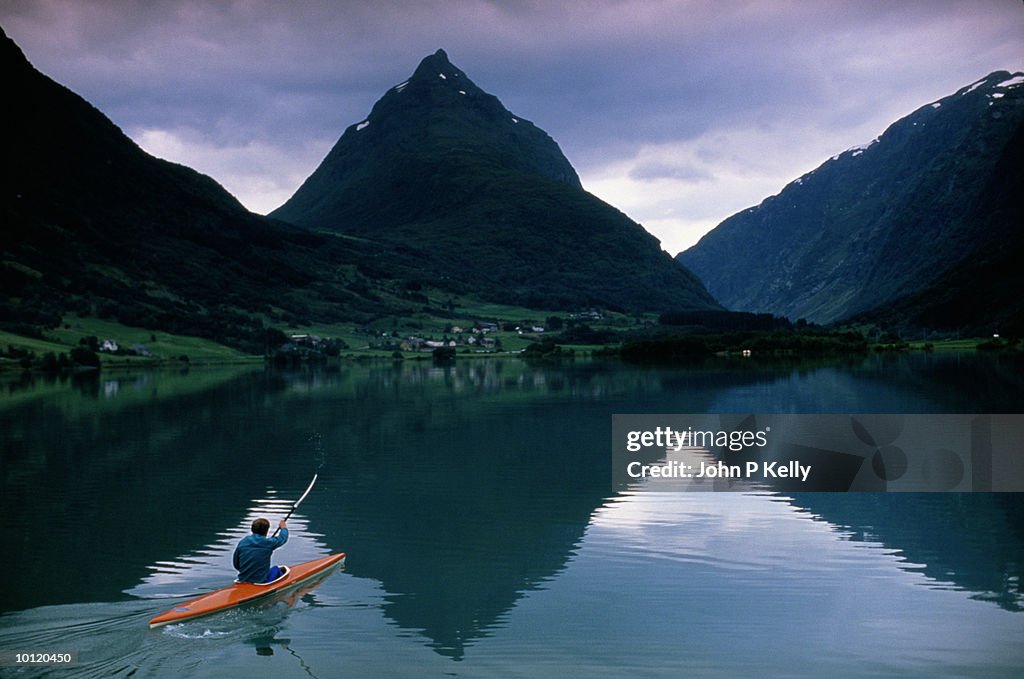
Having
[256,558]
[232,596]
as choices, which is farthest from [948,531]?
[232,596]

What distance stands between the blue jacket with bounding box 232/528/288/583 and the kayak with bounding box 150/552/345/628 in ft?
0.85

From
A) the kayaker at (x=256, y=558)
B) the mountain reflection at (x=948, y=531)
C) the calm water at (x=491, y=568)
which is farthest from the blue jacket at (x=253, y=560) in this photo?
the mountain reflection at (x=948, y=531)

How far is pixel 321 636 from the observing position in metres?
21.0

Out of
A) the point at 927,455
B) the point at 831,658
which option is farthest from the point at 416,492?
the point at 927,455

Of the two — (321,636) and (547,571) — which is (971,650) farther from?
(321,636)

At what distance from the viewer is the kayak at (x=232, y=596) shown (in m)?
20.9

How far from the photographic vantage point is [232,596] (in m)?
22.0

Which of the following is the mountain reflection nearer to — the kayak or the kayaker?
the kayak

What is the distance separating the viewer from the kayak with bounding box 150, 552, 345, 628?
822 inches

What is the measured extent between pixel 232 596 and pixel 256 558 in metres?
1.12

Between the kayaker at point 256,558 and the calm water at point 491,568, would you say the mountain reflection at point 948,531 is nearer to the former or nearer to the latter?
the calm water at point 491,568

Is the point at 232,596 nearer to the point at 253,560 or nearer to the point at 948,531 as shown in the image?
the point at 253,560

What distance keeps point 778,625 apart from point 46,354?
188 m

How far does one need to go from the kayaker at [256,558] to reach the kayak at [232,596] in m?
0.24
